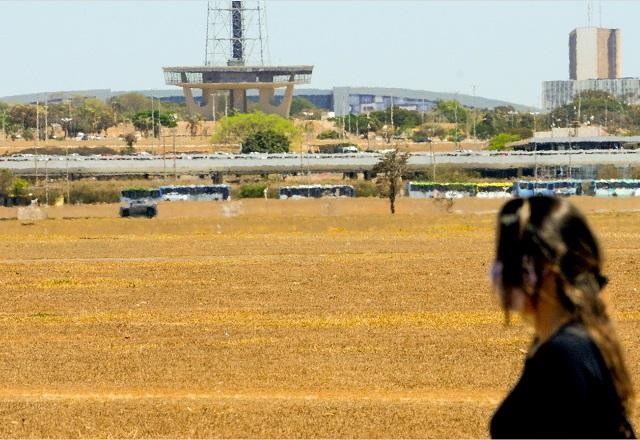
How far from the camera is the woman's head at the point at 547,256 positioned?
5781 millimetres

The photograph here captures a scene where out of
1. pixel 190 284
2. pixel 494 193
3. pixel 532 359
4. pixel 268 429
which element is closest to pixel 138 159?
pixel 494 193

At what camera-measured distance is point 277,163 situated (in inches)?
6048

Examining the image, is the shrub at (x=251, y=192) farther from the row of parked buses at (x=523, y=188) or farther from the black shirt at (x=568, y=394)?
the black shirt at (x=568, y=394)

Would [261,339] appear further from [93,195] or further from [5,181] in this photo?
[5,181]

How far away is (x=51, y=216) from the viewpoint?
93.7 metres

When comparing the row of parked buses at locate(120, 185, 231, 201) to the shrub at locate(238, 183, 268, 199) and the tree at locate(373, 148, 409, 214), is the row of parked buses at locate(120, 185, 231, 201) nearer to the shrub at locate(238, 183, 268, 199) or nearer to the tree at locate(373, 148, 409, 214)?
the shrub at locate(238, 183, 268, 199)

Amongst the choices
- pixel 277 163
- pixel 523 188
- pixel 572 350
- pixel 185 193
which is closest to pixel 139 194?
pixel 185 193

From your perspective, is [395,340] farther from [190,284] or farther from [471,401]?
[190,284]

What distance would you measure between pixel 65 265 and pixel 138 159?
109 meters

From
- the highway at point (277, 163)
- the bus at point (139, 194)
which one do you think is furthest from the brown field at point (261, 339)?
the highway at point (277, 163)

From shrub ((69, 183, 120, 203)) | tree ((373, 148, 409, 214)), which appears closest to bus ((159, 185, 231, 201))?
shrub ((69, 183, 120, 203))

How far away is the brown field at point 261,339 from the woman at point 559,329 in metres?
11.2

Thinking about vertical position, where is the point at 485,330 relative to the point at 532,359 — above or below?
below

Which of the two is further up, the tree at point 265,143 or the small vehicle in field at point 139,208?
the tree at point 265,143
